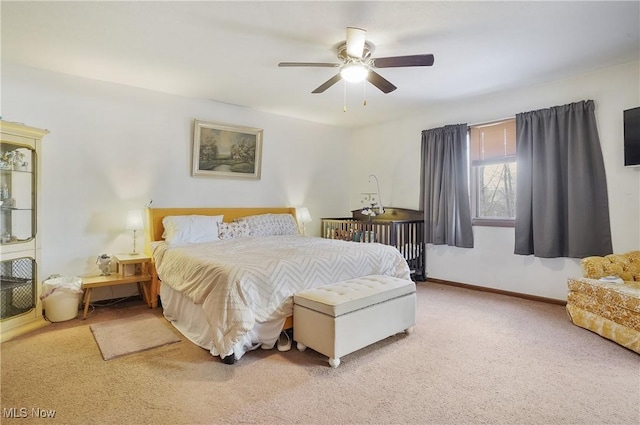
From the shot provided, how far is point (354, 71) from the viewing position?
2.66m

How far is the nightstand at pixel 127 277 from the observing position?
3.29 metres

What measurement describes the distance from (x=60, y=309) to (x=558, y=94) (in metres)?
5.55

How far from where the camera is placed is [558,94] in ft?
12.1

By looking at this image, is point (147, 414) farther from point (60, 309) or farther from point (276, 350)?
point (60, 309)

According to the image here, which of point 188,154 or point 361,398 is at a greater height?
point 188,154

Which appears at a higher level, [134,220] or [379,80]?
[379,80]

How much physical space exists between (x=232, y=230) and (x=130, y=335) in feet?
5.32

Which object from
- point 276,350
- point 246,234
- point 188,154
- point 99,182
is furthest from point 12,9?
point 276,350

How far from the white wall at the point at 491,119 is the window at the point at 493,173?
0.14m

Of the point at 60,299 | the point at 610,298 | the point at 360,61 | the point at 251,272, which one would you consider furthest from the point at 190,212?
the point at 610,298

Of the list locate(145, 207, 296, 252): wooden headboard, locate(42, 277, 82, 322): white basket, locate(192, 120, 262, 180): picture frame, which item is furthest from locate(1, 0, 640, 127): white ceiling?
locate(42, 277, 82, 322): white basket

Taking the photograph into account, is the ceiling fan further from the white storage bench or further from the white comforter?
the white storage bench

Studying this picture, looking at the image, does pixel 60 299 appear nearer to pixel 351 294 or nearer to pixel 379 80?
pixel 351 294
